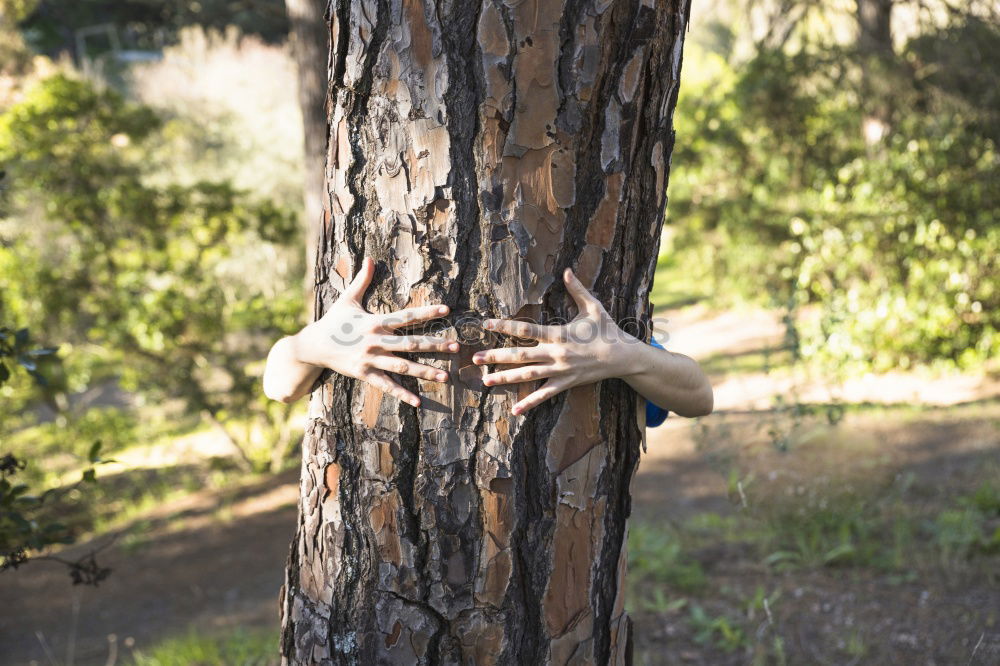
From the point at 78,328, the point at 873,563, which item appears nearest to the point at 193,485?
the point at 78,328

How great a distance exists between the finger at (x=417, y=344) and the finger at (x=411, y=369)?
22mm

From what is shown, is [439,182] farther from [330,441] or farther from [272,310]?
[272,310]

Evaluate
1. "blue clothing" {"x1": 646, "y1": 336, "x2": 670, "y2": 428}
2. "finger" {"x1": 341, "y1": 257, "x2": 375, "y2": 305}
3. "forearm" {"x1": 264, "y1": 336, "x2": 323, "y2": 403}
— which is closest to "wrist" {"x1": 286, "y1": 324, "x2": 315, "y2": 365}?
"forearm" {"x1": 264, "y1": 336, "x2": 323, "y2": 403}

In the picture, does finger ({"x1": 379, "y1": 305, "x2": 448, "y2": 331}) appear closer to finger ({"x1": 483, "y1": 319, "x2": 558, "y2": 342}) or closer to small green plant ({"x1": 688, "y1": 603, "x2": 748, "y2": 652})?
finger ({"x1": 483, "y1": 319, "x2": 558, "y2": 342})

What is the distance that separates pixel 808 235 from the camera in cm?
851

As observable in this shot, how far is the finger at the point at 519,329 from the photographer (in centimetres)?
145

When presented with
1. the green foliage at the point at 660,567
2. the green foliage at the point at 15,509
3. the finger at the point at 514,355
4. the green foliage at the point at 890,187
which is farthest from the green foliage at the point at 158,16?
the finger at the point at 514,355

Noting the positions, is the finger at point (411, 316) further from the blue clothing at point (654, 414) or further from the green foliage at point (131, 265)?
the green foliage at point (131, 265)

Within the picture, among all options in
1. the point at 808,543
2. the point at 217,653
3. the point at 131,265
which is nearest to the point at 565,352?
the point at 217,653

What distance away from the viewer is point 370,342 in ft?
4.91

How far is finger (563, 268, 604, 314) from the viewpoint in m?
1.48

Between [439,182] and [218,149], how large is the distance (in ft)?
53.6

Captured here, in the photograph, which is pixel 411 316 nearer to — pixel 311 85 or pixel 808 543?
pixel 808 543

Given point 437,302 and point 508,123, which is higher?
point 508,123
